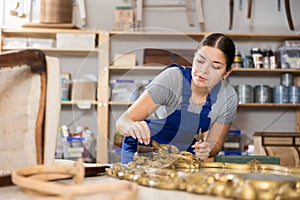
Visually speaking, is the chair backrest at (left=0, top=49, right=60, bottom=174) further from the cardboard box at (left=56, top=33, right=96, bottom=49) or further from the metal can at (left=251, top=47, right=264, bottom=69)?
the metal can at (left=251, top=47, right=264, bottom=69)

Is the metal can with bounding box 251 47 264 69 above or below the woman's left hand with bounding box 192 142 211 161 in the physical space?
above

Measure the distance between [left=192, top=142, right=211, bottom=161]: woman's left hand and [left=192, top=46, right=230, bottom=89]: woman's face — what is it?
0.23m

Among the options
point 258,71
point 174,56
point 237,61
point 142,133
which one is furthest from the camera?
point 258,71

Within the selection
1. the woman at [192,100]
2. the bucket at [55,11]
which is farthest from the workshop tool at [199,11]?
the woman at [192,100]

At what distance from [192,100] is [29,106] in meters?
0.93

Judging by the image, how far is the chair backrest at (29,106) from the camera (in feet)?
2.52

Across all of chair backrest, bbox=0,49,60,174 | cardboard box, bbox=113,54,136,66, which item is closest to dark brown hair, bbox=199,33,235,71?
chair backrest, bbox=0,49,60,174

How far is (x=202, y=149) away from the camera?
1.44 metres

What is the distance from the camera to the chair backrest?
769 millimetres

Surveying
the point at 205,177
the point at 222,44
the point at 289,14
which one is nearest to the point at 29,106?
the point at 205,177

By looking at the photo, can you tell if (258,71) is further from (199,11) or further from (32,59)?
(32,59)

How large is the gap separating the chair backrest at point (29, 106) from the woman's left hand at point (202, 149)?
68 cm

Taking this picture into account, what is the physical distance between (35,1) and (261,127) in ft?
7.60

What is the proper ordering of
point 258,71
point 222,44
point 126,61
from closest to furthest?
1. point 222,44
2. point 126,61
3. point 258,71
